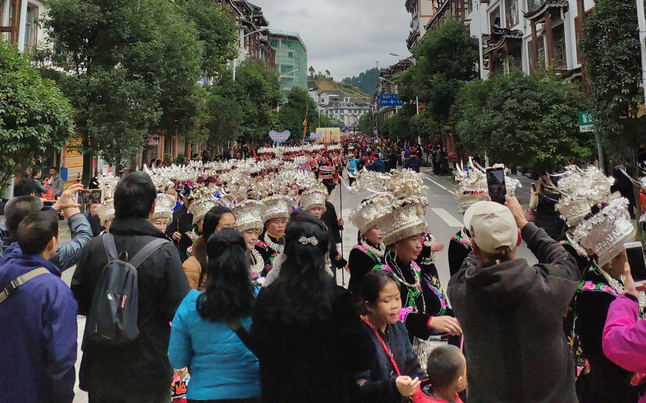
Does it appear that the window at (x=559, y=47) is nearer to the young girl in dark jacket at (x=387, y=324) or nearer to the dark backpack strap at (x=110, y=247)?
the young girl in dark jacket at (x=387, y=324)

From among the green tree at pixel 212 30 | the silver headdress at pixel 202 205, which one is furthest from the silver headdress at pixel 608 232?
the green tree at pixel 212 30

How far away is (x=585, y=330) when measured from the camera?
310 centimetres

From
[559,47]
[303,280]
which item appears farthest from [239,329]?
[559,47]

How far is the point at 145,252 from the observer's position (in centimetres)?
300

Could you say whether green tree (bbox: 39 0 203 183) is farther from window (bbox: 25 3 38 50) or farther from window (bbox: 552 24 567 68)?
window (bbox: 552 24 567 68)

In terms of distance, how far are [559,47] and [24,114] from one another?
25.3m

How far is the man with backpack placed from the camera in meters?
2.83

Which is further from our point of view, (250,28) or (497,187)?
(250,28)

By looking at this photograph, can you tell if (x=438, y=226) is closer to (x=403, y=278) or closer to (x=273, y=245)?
(x=273, y=245)

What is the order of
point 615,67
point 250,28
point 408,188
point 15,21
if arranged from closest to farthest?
point 408,188 < point 615,67 < point 15,21 < point 250,28

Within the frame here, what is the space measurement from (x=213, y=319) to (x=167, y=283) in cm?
68

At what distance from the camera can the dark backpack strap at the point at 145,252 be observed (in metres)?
2.98

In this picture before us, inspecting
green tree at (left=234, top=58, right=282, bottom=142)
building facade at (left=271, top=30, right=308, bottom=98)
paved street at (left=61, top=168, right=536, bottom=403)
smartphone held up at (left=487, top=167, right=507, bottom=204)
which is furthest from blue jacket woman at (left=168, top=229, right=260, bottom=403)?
building facade at (left=271, top=30, right=308, bottom=98)

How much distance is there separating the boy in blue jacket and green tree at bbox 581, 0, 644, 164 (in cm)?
1539
